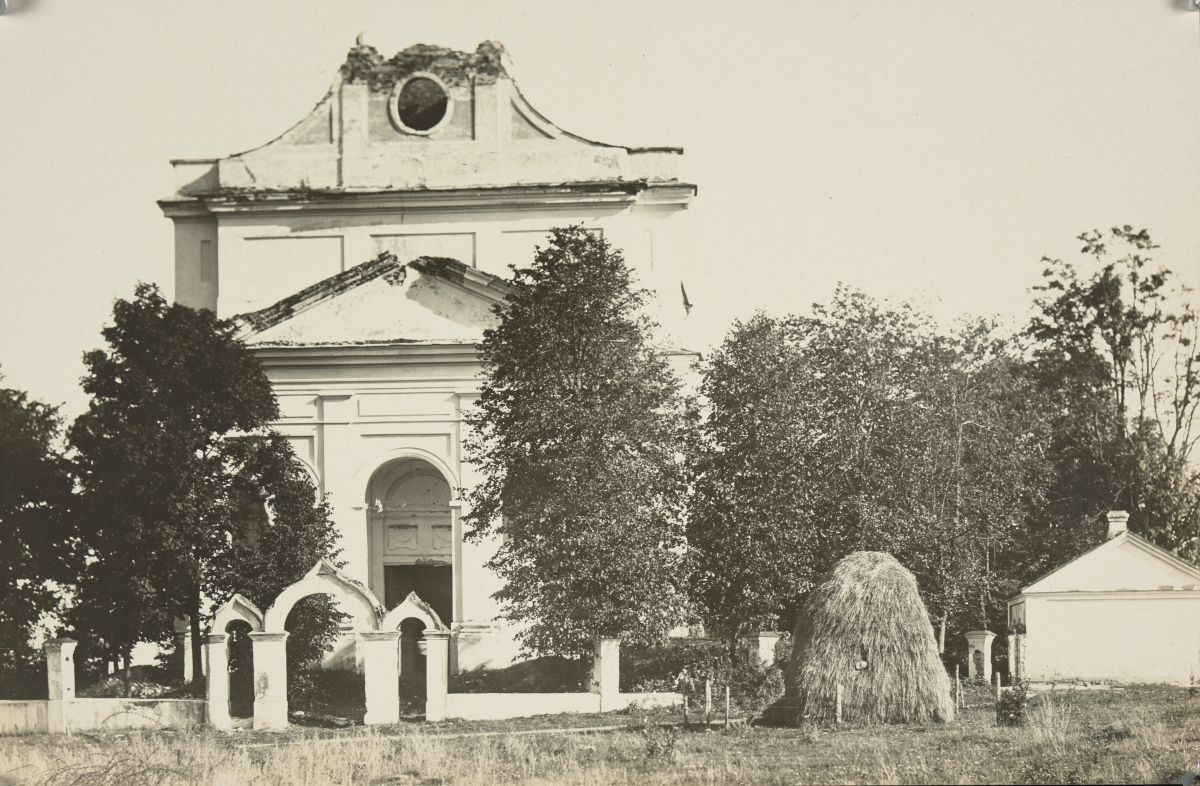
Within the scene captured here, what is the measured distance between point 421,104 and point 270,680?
16.5 m

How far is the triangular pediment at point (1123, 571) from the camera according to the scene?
1254 inches

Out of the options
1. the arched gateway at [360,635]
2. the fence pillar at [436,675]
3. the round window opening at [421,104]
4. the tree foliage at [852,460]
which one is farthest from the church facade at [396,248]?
the fence pillar at [436,675]

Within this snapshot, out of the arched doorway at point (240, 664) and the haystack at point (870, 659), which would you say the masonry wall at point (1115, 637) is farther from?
the arched doorway at point (240, 664)

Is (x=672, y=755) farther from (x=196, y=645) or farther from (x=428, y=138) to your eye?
(x=428, y=138)

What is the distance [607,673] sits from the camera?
28.1 m

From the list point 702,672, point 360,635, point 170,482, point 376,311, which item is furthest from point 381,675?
point 376,311

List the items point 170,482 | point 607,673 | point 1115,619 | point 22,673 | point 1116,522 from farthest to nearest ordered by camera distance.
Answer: point 1116,522
point 1115,619
point 22,673
point 170,482
point 607,673

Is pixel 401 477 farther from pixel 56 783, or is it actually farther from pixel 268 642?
pixel 56 783

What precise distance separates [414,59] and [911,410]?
13.9 meters

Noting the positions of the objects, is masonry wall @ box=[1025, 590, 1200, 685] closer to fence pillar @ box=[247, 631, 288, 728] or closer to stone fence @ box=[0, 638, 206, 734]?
fence pillar @ box=[247, 631, 288, 728]

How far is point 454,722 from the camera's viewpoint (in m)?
27.0

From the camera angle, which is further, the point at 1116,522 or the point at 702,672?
the point at 1116,522

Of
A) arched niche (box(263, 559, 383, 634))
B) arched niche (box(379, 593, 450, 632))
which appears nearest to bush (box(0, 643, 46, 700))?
arched niche (box(263, 559, 383, 634))

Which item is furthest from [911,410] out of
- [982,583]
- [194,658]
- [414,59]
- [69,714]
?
[69,714]
